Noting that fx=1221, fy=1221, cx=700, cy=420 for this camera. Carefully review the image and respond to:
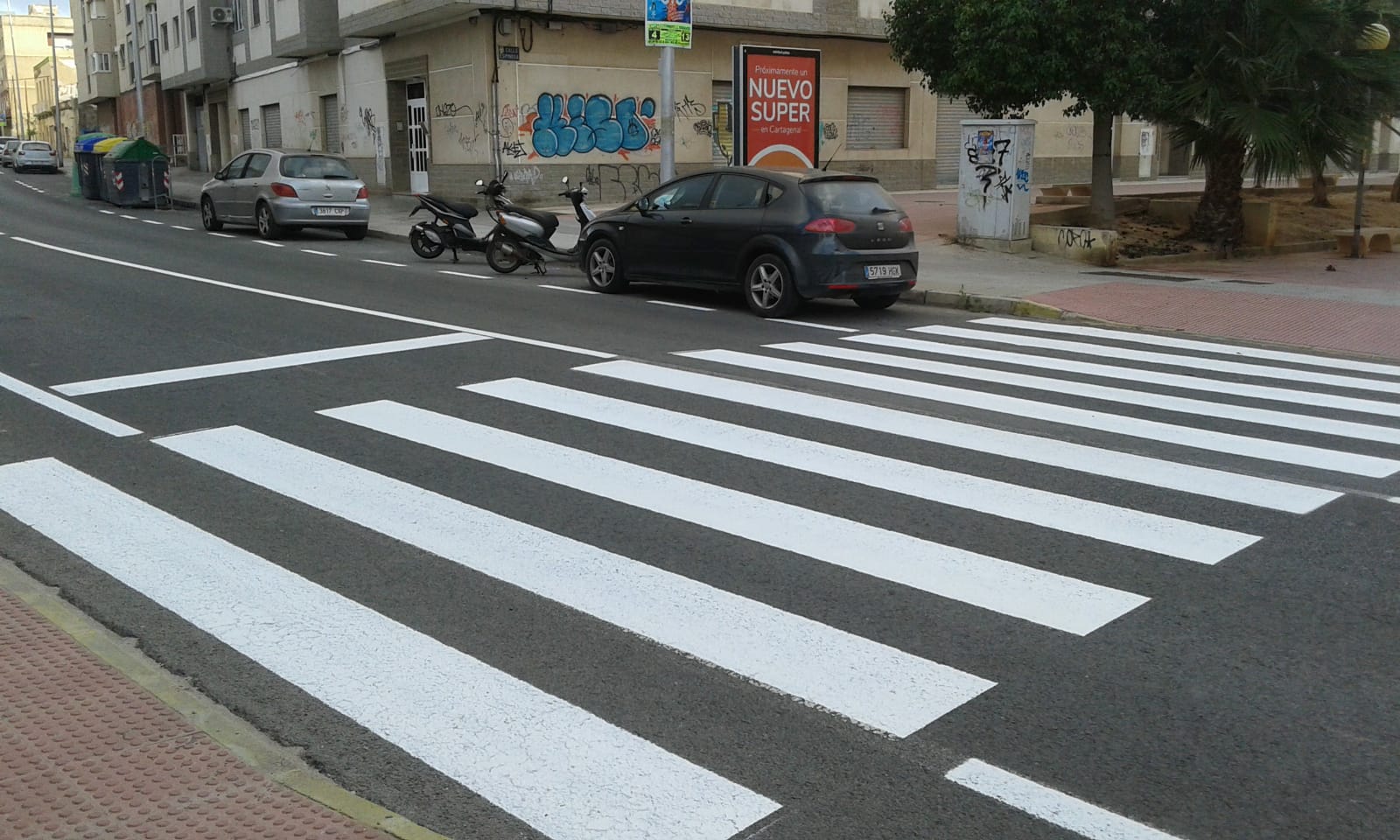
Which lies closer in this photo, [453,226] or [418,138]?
[453,226]

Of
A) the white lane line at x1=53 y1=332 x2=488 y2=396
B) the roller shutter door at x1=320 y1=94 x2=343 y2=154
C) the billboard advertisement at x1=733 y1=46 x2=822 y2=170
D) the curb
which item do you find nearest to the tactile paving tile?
the curb

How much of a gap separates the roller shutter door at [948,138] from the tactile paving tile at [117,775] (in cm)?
3449

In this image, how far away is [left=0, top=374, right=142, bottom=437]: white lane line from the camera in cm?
764

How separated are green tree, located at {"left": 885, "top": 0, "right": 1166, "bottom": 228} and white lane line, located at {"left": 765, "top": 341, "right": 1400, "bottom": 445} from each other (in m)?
9.50

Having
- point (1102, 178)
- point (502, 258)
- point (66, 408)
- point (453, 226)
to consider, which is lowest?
point (66, 408)

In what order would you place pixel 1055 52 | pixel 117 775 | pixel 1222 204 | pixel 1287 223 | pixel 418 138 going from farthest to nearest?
pixel 418 138 → pixel 1287 223 → pixel 1222 204 → pixel 1055 52 → pixel 117 775

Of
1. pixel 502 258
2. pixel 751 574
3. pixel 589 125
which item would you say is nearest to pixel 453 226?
pixel 502 258

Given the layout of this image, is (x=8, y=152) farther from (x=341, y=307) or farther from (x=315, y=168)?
(x=341, y=307)

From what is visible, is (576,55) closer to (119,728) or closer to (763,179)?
(763,179)

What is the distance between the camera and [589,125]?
1137 inches

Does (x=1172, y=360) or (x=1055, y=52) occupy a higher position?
(x=1055, y=52)

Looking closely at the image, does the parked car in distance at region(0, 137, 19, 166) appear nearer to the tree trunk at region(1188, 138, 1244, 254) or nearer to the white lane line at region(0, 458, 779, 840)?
the tree trunk at region(1188, 138, 1244, 254)

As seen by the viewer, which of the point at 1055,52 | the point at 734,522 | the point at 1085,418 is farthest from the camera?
the point at 1055,52

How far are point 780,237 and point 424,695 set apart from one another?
30.4 ft
